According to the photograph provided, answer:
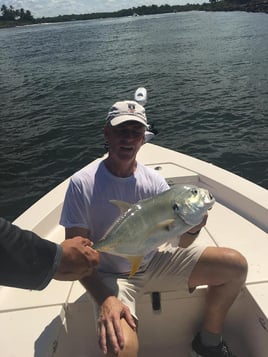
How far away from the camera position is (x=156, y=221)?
1986 millimetres

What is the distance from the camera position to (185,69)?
19.2 metres

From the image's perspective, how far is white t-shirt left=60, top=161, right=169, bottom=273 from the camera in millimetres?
2400

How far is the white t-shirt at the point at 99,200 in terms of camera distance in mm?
2400

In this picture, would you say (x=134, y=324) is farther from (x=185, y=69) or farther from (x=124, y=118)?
(x=185, y=69)

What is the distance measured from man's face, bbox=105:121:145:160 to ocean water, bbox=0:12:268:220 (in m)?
5.54

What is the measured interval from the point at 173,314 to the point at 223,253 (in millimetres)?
607

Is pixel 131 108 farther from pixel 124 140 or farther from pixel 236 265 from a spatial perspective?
pixel 236 265

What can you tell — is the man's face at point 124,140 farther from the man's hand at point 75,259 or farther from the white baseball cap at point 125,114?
the man's hand at point 75,259

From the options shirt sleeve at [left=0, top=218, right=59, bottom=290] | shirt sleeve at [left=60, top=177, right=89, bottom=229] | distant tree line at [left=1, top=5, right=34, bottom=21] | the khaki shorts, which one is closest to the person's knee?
the khaki shorts

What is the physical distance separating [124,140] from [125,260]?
73 centimetres

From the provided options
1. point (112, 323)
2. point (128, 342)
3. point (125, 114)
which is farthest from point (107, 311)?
point (125, 114)

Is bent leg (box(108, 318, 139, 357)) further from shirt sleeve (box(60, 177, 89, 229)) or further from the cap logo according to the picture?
the cap logo

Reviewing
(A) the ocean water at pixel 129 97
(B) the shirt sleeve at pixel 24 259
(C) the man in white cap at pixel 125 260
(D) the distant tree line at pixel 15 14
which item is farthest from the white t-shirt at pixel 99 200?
(D) the distant tree line at pixel 15 14

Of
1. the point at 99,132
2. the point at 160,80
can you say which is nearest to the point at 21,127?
the point at 99,132
